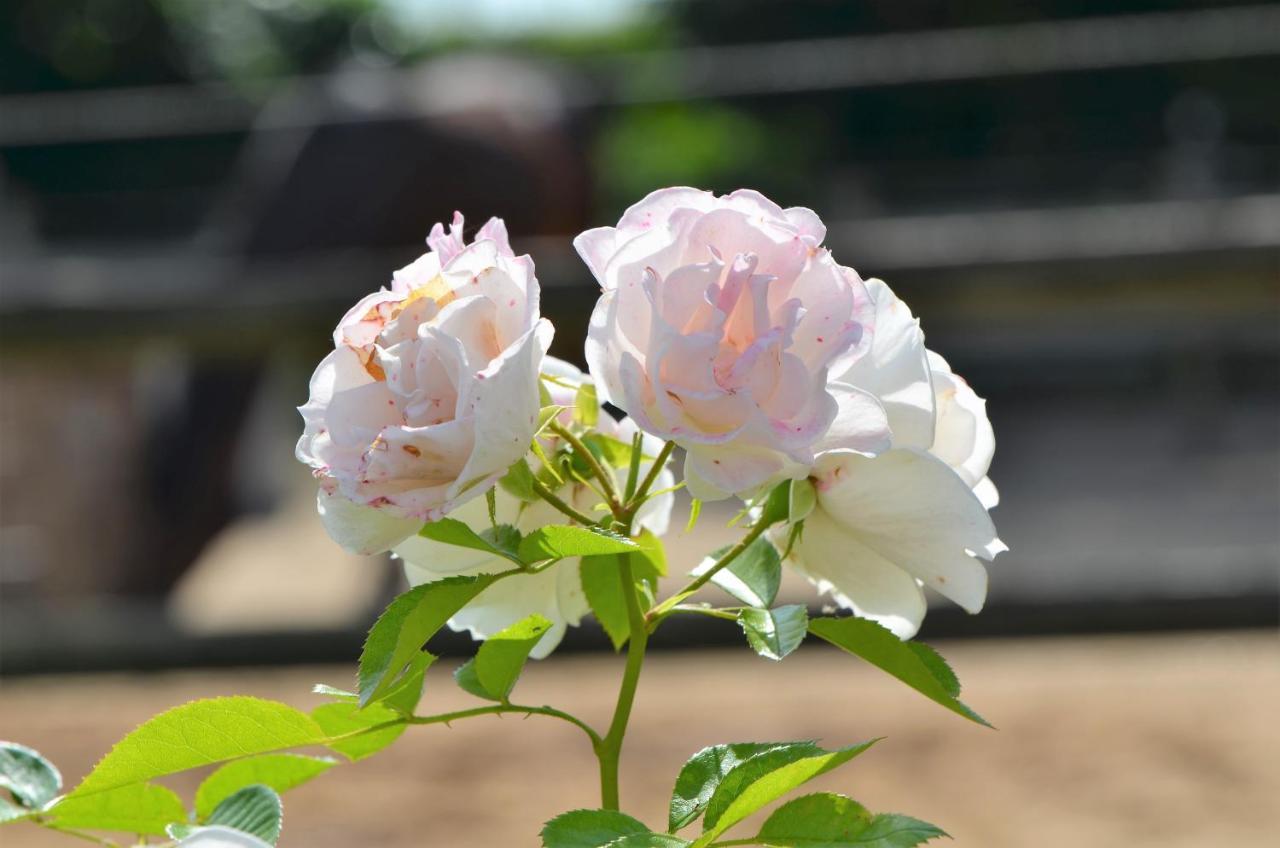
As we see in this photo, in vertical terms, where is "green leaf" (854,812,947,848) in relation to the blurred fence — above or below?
below

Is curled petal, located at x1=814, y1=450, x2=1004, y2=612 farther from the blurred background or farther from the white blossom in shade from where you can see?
the blurred background

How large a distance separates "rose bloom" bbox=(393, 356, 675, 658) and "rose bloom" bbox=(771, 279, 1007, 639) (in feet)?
0.17

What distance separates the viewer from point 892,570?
1.15ft

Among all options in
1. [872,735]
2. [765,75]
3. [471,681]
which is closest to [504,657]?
[471,681]

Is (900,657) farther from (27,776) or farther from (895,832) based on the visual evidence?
(27,776)

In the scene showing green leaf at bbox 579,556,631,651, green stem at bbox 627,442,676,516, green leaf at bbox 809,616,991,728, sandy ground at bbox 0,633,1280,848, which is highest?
green stem at bbox 627,442,676,516

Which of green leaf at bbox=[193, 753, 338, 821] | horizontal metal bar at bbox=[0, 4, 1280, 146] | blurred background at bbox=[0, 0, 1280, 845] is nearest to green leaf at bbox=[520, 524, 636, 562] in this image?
green leaf at bbox=[193, 753, 338, 821]

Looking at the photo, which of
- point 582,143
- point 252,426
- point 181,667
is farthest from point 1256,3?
point 181,667

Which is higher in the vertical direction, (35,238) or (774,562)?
(35,238)

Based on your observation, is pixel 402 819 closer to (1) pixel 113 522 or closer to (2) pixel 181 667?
(2) pixel 181 667

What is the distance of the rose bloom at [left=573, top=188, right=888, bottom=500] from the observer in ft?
0.93

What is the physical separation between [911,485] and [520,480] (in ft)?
0.27

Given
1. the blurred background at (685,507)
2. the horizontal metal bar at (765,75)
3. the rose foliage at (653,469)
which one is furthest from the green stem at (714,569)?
the horizontal metal bar at (765,75)

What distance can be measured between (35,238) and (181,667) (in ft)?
20.2
